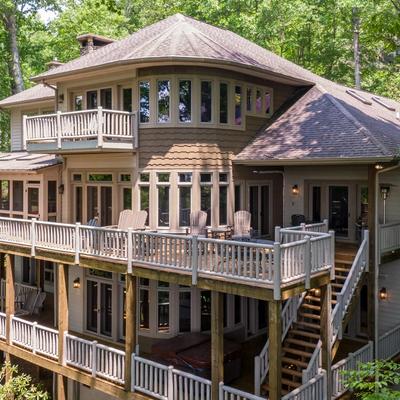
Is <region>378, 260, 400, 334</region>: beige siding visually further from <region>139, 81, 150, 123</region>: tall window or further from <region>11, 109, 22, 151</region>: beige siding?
<region>11, 109, 22, 151</region>: beige siding

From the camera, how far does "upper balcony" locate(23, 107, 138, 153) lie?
13.0 metres

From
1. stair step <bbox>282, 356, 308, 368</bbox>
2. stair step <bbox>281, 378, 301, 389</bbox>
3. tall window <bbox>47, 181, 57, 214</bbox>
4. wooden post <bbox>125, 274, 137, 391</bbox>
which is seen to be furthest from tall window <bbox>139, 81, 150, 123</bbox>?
stair step <bbox>281, 378, 301, 389</bbox>

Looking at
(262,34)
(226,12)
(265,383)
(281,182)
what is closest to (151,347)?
(265,383)

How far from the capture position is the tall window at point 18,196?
1853 centimetres

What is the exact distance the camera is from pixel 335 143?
13.0m

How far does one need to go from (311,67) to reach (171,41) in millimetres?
23101

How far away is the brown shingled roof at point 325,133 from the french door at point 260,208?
5.25ft

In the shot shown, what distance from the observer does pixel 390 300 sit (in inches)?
580

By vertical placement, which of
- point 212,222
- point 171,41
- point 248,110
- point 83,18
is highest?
point 83,18

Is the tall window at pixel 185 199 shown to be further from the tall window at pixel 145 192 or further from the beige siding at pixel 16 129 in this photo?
the beige siding at pixel 16 129

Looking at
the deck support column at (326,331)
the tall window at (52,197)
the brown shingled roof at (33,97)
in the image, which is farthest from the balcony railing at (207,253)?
the brown shingled roof at (33,97)

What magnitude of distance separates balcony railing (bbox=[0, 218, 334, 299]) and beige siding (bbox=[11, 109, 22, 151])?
10038 mm

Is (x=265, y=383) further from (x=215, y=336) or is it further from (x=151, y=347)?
(x=151, y=347)

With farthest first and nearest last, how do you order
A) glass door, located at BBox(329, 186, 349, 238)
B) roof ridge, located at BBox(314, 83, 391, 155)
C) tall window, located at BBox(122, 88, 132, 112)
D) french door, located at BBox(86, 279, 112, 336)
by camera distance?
french door, located at BBox(86, 279, 112, 336) → glass door, located at BBox(329, 186, 349, 238) → tall window, located at BBox(122, 88, 132, 112) → roof ridge, located at BBox(314, 83, 391, 155)
